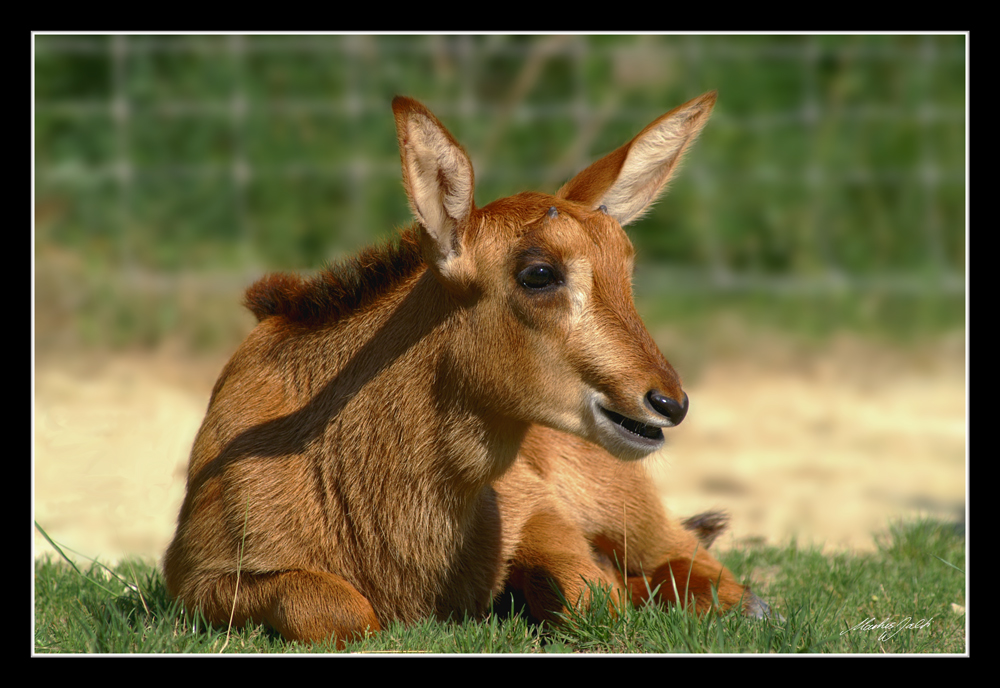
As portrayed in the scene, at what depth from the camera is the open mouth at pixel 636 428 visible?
4078mm

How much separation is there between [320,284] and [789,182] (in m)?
8.93

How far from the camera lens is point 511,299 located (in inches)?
169

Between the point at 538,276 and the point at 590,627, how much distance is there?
1482 millimetres

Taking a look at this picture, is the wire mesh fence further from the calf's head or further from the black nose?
A: the black nose

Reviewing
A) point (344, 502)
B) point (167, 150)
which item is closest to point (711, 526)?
point (344, 502)

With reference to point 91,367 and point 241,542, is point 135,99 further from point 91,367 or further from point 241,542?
point 241,542

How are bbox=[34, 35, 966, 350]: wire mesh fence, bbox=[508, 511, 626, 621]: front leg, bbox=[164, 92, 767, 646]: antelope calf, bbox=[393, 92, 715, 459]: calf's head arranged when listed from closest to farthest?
bbox=[393, 92, 715, 459]: calf's head < bbox=[164, 92, 767, 646]: antelope calf < bbox=[508, 511, 626, 621]: front leg < bbox=[34, 35, 966, 350]: wire mesh fence

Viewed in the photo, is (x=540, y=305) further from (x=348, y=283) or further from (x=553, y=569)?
(x=553, y=569)

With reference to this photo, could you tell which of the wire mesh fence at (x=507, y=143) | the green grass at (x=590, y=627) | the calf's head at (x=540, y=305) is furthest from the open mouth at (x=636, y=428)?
the wire mesh fence at (x=507, y=143)

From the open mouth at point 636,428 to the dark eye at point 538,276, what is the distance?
1.84 feet

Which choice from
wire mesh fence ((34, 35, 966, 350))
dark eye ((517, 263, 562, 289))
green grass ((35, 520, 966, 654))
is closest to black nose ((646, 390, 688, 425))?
dark eye ((517, 263, 562, 289))

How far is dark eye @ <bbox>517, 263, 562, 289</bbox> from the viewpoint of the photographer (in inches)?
166

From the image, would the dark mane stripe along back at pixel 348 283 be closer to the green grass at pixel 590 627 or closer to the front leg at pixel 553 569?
the front leg at pixel 553 569

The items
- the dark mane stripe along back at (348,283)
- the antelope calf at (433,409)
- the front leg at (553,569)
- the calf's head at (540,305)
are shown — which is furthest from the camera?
the dark mane stripe along back at (348,283)
